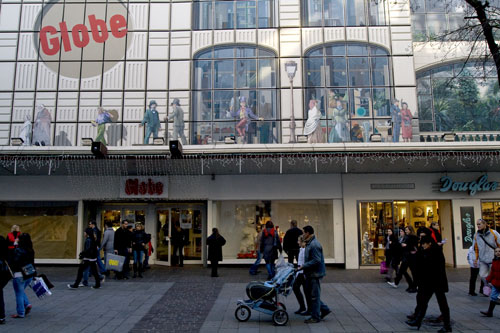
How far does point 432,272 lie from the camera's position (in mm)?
6820

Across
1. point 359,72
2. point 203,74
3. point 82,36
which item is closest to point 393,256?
point 359,72

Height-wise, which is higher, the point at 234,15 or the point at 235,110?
the point at 234,15

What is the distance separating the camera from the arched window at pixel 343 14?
16438 millimetres

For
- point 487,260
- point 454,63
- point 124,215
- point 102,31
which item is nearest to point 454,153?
point 487,260

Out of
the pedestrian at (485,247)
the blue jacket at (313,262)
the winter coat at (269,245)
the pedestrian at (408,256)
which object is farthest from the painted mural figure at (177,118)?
the pedestrian at (485,247)

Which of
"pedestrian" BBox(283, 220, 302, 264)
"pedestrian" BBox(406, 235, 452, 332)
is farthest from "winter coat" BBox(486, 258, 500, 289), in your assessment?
"pedestrian" BBox(283, 220, 302, 264)

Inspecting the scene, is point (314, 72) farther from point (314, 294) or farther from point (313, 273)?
point (314, 294)

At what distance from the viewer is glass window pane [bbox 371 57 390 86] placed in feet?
52.1

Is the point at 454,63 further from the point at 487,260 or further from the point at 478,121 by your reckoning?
the point at 487,260

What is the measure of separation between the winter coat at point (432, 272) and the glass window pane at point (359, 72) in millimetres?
10216

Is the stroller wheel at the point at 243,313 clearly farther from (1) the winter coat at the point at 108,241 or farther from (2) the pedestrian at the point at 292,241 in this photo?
(1) the winter coat at the point at 108,241

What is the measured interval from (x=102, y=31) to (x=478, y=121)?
52.7 ft

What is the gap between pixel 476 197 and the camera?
15.0 metres

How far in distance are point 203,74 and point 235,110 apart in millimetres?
2061
